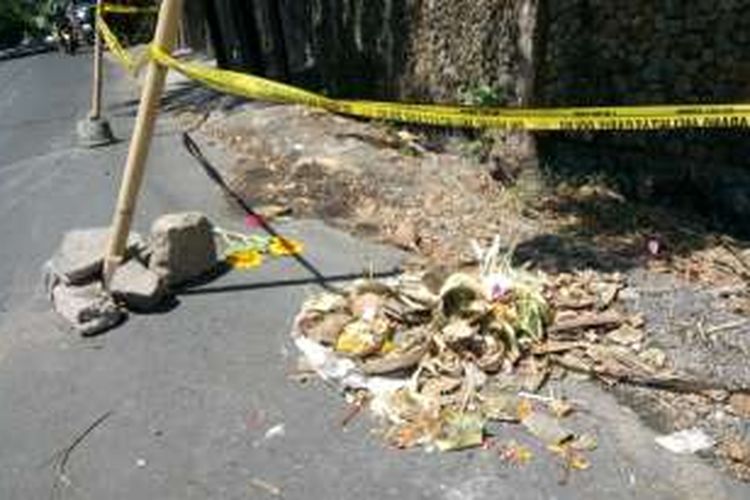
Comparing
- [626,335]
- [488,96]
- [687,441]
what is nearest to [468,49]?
[488,96]

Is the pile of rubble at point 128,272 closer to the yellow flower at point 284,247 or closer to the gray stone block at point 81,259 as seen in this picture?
the gray stone block at point 81,259

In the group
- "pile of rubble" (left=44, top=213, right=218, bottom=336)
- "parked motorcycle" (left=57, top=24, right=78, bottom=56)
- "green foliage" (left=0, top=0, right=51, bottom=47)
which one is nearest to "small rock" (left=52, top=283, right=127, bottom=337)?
"pile of rubble" (left=44, top=213, right=218, bottom=336)

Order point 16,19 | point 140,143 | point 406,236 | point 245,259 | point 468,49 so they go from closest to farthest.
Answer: point 140,143 < point 245,259 < point 406,236 < point 468,49 < point 16,19

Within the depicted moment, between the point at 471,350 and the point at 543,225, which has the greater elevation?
the point at 471,350

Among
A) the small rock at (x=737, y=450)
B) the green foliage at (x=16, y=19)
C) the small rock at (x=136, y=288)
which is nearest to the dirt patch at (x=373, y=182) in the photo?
the small rock at (x=136, y=288)

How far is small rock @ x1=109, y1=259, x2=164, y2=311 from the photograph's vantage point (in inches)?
234

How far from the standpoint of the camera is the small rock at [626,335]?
16.5ft

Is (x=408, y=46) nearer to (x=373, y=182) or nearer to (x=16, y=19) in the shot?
(x=373, y=182)

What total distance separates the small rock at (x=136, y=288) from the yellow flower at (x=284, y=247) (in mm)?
930

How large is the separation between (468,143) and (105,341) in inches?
176

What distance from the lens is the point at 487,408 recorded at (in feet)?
15.2

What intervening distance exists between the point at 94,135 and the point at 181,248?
555 centimetres

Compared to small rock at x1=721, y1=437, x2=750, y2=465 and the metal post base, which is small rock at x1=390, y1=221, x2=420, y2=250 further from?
the metal post base

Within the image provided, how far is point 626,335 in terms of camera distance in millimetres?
5074
